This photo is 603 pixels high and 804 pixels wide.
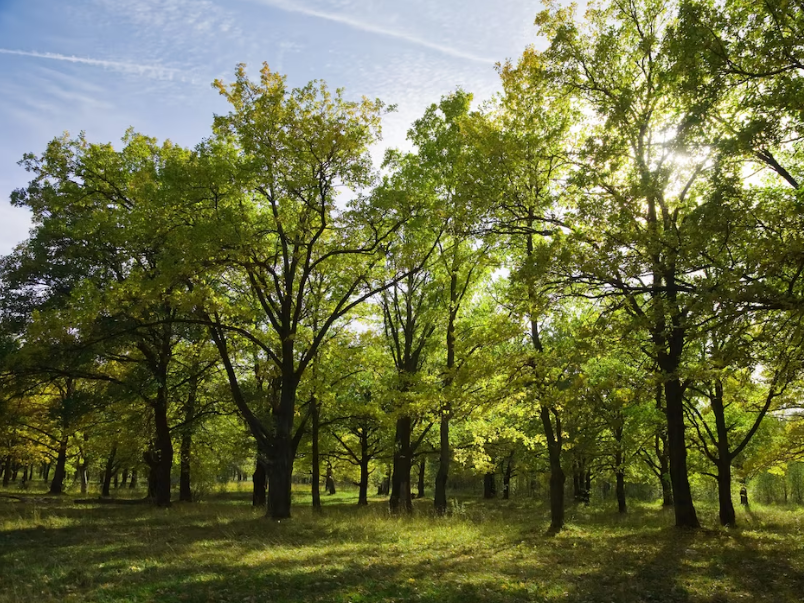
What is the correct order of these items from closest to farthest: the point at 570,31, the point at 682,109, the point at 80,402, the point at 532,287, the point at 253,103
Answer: the point at 682,109 < the point at 532,287 < the point at 570,31 < the point at 253,103 < the point at 80,402

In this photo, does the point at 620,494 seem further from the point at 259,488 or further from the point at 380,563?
the point at 380,563

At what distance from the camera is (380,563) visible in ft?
31.1

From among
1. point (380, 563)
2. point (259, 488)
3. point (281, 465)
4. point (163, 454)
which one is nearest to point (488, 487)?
point (259, 488)

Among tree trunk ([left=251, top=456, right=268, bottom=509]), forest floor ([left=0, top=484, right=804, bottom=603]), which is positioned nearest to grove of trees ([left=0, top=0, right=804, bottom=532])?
forest floor ([left=0, top=484, right=804, bottom=603])

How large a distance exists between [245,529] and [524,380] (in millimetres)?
8564

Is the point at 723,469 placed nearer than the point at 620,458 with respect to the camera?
Yes

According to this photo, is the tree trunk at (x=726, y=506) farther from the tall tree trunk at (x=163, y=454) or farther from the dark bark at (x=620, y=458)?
the tall tree trunk at (x=163, y=454)

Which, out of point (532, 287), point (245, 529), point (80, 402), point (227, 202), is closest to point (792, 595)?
point (532, 287)

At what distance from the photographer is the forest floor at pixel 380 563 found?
7.28 m

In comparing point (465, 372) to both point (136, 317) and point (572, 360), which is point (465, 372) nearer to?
point (572, 360)

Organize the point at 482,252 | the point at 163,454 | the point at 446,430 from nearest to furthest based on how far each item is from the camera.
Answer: the point at 482,252 < the point at 446,430 < the point at 163,454

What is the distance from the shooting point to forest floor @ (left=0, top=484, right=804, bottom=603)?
7.28 metres

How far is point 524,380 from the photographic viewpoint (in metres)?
12.9

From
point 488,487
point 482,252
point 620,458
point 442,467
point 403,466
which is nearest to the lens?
point 482,252
